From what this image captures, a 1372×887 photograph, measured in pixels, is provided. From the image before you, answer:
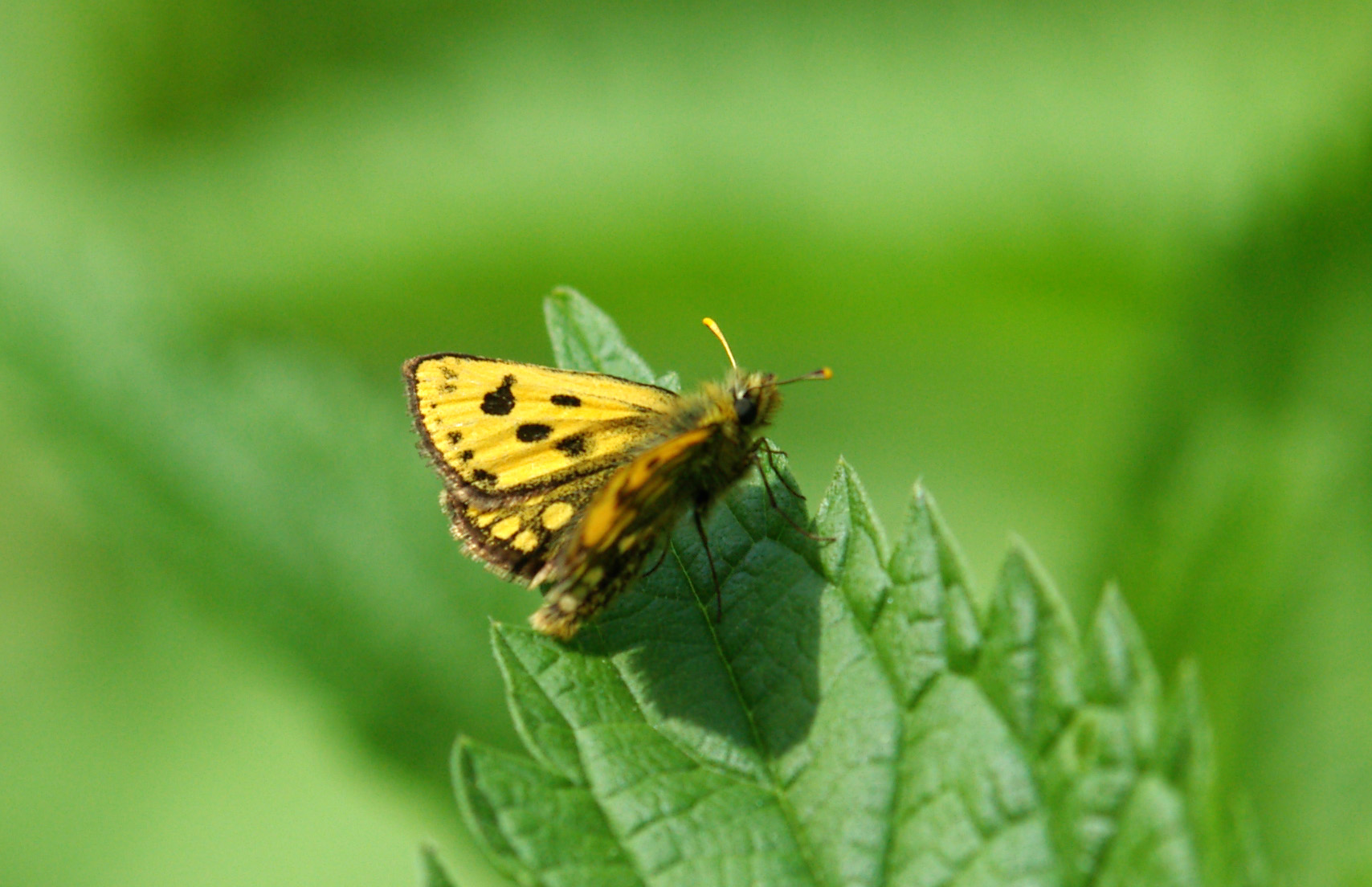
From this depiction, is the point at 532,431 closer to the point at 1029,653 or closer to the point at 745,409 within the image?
the point at 745,409

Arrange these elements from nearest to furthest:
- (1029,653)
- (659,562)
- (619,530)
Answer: (1029,653) → (619,530) → (659,562)

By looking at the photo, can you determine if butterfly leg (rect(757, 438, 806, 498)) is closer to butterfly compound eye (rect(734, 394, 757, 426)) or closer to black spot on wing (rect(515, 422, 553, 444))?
butterfly compound eye (rect(734, 394, 757, 426))

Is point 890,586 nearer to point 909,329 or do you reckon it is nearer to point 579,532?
point 579,532

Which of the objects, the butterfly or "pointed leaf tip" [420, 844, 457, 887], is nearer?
"pointed leaf tip" [420, 844, 457, 887]

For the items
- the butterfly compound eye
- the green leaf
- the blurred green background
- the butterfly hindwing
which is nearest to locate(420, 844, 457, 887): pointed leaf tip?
the green leaf

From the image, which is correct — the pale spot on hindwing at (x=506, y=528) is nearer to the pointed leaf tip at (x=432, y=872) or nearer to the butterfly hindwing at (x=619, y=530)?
the butterfly hindwing at (x=619, y=530)

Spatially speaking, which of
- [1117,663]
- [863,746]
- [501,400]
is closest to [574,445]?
[501,400]
